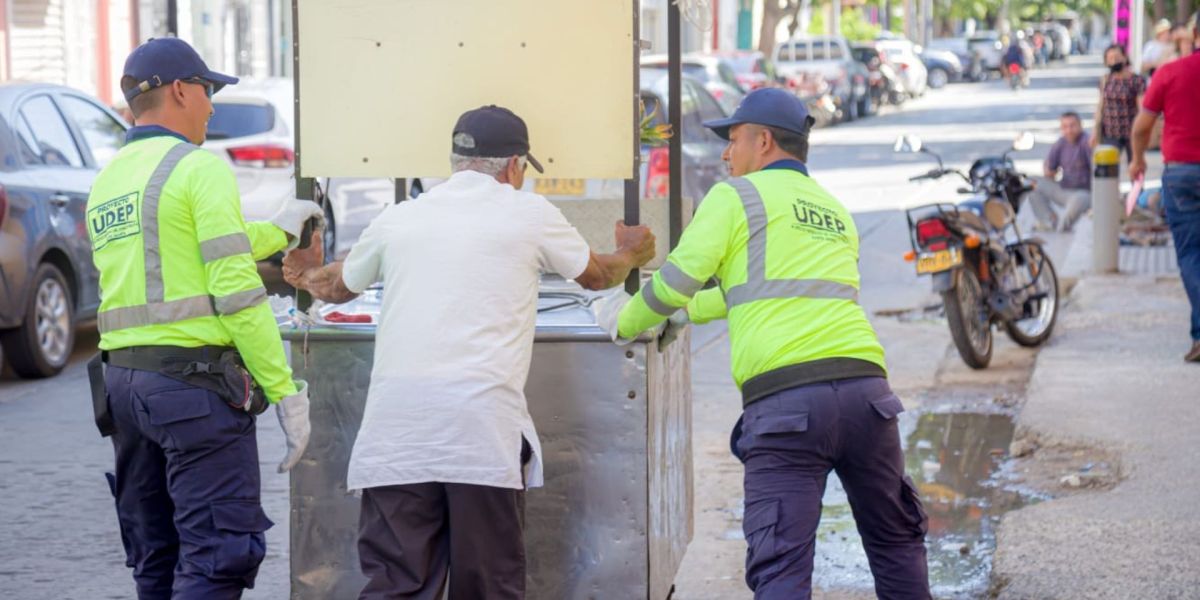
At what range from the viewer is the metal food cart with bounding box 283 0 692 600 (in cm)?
486

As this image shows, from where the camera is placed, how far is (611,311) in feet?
15.5

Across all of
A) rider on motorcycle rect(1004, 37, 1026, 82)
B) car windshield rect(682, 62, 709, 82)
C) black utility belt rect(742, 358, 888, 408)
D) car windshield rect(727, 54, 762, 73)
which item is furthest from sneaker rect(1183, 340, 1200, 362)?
rider on motorcycle rect(1004, 37, 1026, 82)

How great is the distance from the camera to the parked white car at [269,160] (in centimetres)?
1305

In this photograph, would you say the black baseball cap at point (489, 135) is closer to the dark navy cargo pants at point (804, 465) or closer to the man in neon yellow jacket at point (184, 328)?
the man in neon yellow jacket at point (184, 328)

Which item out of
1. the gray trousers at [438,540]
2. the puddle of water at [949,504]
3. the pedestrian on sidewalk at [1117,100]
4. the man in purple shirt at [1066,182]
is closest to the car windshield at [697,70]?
the man in purple shirt at [1066,182]

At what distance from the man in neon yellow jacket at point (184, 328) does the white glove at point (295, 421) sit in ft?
0.13

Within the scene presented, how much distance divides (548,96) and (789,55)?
39.4 m

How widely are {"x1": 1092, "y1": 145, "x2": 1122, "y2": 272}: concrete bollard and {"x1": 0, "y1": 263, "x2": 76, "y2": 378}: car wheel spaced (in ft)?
25.5

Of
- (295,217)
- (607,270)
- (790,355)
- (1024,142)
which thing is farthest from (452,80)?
(1024,142)

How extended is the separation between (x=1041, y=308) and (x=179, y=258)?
7476mm

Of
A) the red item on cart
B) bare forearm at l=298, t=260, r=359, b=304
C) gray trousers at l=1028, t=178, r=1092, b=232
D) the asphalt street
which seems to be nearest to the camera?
bare forearm at l=298, t=260, r=359, b=304

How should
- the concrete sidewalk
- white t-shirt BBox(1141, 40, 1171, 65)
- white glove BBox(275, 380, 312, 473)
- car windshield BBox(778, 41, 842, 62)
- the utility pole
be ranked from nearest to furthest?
1. white glove BBox(275, 380, 312, 473)
2. the concrete sidewalk
3. white t-shirt BBox(1141, 40, 1171, 65)
4. car windshield BBox(778, 41, 842, 62)
5. the utility pole

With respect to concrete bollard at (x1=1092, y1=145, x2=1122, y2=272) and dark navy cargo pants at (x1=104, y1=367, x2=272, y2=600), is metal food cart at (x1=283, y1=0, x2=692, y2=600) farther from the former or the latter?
concrete bollard at (x1=1092, y1=145, x2=1122, y2=272)

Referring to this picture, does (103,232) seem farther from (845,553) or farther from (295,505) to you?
(845,553)
